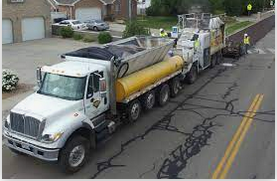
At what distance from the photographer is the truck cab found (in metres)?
9.01

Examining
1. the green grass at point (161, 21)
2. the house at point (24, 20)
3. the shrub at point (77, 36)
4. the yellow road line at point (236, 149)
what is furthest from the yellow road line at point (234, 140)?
the green grass at point (161, 21)

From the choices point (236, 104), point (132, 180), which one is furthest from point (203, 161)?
point (236, 104)

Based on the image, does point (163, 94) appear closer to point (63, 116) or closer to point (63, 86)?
point (63, 86)

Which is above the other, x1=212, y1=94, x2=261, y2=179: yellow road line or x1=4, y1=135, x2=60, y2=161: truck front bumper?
x1=4, y1=135, x2=60, y2=161: truck front bumper

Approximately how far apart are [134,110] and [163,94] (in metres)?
2.32

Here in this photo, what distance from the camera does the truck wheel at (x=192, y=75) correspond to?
17.8 metres

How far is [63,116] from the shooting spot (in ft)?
30.7

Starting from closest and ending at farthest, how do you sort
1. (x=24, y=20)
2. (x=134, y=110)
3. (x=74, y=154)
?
(x=74, y=154)
(x=134, y=110)
(x=24, y=20)

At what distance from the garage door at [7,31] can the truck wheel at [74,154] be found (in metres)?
25.3

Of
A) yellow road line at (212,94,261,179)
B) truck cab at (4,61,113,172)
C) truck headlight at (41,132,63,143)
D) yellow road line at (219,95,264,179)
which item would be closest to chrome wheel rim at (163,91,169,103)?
yellow road line at (212,94,261,179)

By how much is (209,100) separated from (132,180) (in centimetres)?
724

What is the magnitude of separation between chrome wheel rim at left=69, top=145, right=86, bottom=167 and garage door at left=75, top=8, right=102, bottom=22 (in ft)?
147

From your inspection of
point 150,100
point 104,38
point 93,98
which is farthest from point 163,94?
point 104,38

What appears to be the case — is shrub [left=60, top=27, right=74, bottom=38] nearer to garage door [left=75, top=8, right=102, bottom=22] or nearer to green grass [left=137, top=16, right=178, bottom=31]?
green grass [left=137, top=16, right=178, bottom=31]
